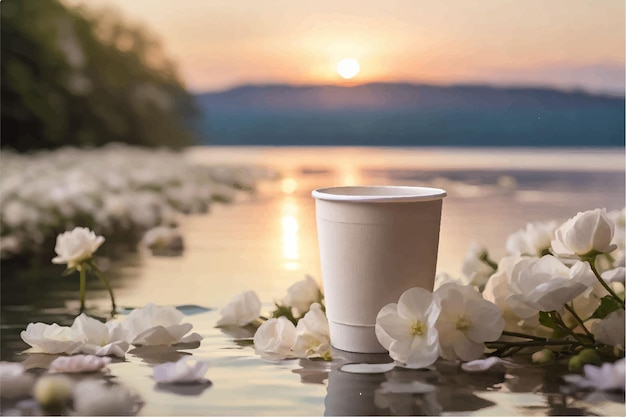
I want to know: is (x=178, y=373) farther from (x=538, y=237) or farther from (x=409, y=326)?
(x=538, y=237)

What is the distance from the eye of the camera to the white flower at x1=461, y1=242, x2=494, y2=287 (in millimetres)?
1031

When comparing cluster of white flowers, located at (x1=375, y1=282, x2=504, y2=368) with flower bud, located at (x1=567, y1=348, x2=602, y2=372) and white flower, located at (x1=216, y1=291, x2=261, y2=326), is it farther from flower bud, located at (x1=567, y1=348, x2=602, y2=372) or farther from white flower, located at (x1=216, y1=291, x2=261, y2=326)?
white flower, located at (x1=216, y1=291, x2=261, y2=326)

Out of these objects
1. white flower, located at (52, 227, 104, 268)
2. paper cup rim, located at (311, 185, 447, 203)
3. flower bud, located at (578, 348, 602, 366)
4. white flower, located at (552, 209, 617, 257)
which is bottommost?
flower bud, located at (578, 348, 602, 366)

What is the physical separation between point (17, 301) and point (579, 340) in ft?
2.60

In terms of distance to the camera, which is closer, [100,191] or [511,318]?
[511,318]

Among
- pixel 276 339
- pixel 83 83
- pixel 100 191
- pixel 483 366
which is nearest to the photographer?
pixel 483 366

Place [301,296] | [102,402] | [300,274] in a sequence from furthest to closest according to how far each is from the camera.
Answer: [300,274] → [301,296] → [102,402]

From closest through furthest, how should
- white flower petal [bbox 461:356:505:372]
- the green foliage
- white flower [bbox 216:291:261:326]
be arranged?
white flower petal [bbox 461:356:505:372]
white flower [bbox 216:291:261:326]
the green foliage

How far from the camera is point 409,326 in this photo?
75 centimetres

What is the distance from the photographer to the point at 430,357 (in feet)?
2.43

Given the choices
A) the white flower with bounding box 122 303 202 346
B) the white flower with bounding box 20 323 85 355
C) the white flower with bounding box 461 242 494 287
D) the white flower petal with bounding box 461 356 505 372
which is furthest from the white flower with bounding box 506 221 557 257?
the white flower with bounding box 20 323 85 355

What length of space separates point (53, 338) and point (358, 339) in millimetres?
324

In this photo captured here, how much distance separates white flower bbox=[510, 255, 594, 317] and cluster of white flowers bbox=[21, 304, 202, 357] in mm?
358

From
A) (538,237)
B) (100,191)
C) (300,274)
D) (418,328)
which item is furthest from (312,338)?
(100,191)
